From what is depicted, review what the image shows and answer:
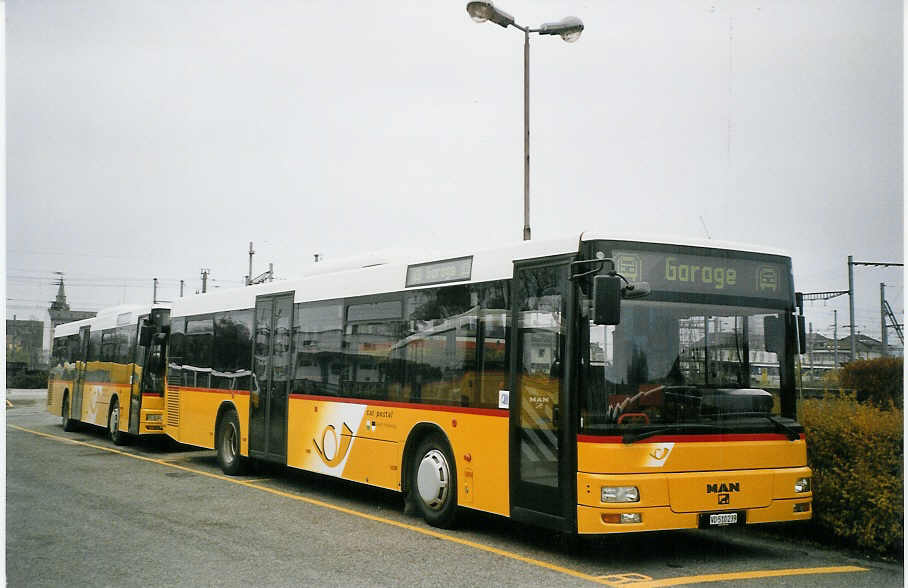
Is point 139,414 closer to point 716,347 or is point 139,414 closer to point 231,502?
point 231,502

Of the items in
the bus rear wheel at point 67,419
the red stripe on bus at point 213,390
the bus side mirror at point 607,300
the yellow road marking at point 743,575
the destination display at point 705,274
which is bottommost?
the yellow road marking at point 743,575

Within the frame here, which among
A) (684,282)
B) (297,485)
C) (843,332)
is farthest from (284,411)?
(843,332)

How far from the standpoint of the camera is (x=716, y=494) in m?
7.96

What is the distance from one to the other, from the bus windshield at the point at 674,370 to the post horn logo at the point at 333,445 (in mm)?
4579

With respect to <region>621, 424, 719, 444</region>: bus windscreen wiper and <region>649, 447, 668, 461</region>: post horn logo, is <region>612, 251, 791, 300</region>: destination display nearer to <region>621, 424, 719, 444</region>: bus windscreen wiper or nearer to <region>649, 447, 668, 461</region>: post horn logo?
<region>621, 424, 719, 444</region>: bus windscreen wiper

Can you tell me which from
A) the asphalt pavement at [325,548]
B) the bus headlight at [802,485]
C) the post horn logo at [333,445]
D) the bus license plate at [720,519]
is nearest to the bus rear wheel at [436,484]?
the asphalt pavement at [325,548]

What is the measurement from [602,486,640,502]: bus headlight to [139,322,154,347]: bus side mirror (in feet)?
45.3

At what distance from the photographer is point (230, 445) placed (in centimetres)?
1497

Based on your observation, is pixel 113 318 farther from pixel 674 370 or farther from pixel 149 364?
pixel 674 370

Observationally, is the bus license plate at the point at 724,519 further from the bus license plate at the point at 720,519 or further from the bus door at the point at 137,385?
the bus door at the point at 137,385

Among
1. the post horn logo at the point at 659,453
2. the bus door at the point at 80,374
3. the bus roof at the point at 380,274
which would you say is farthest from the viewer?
the bus door at the point at 80,374

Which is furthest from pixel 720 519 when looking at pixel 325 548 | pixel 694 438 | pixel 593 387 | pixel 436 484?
pixel 325 548

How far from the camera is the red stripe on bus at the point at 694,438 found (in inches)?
303

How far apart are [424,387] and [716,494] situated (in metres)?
3.50
